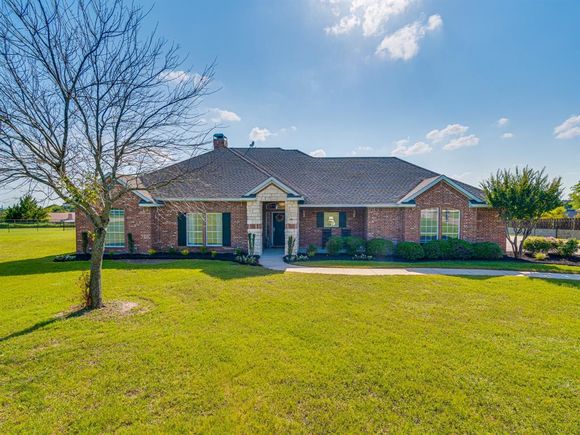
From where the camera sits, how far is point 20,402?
3396 millimetres

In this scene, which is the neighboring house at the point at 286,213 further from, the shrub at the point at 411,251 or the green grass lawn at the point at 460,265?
the green grass lawn at the point at 460,265

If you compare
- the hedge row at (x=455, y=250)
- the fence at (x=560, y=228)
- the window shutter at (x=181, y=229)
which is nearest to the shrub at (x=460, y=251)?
the hedge row at (x=455, y=250)

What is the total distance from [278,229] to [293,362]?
12706 mm

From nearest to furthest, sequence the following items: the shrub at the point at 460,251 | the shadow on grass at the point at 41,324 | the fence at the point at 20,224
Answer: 1. the shadow on grass at the point at 41,324
2. the shrub at the point at 460,251
3. the fence at the point at 20,224

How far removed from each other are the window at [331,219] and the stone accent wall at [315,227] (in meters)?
0.21

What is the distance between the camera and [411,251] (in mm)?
12953

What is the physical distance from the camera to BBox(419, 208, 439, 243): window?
14523 mm

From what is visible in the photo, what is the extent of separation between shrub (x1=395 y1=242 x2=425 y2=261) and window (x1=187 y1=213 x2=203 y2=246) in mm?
10418

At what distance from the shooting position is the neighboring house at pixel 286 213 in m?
14.1

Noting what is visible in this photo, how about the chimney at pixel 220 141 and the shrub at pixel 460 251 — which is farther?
the chimney at pixel 220 141

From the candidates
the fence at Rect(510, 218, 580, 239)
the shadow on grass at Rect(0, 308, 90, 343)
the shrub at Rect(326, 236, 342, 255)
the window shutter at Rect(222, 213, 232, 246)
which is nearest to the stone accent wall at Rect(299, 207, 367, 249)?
the shrub at Rect(326, 236, 342, 255)

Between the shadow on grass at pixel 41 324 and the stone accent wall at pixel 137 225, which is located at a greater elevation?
the stone accent wall at pixel 137 225

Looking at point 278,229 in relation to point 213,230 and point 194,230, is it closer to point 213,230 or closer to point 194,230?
point 213,230

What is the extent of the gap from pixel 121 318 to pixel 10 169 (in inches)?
150
